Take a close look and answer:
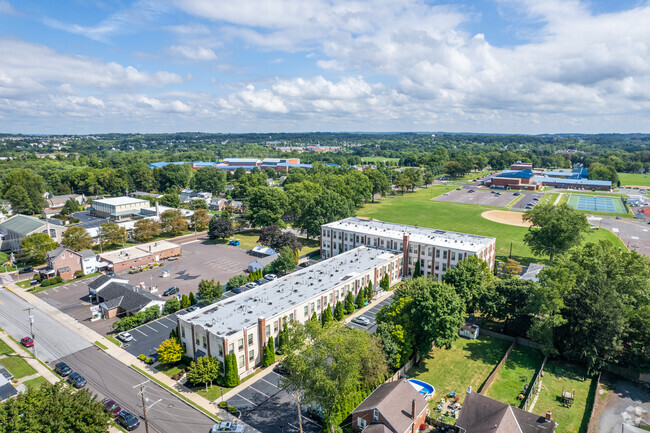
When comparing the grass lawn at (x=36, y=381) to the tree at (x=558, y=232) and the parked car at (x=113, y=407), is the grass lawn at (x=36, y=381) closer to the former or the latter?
the parked car at (x=113, y=407)

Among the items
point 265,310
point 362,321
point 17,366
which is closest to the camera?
point 17,366

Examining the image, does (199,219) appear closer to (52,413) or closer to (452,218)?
(452,218)

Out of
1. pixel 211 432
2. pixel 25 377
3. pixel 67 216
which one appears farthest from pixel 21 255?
pixel 211 432

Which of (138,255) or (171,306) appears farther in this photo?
(138,255)

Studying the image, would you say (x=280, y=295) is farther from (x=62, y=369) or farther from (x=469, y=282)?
(x=469, y=282)

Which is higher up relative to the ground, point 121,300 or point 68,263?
point 68,263

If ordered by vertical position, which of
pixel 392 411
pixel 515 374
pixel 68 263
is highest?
pixel 68 263

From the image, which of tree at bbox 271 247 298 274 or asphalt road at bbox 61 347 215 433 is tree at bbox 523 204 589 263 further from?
asphalt road at bbox 61 347 215 433

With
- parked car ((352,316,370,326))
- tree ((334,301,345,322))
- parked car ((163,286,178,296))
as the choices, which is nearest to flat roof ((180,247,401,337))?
tree ((334,301,345,322))

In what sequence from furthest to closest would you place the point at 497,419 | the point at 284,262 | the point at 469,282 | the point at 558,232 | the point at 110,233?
1. the point at 110,233
2. the point at 558,232
3. the point at 284,262
4. the point at 469,282
5. the point at 497,419

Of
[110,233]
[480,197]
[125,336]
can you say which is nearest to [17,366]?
[125,336]
